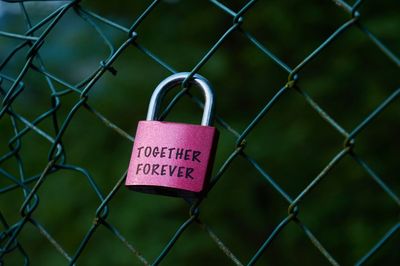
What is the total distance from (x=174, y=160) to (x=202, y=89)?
0.14 m

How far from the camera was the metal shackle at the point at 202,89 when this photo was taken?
115 centimetres

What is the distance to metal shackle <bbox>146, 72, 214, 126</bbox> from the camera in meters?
1.15

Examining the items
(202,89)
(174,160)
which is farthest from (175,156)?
(202,89)

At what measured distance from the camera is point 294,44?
2908mm

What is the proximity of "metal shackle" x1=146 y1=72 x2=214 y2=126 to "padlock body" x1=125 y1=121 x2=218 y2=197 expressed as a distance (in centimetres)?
5

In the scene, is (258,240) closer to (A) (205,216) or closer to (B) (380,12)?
(A) (205,216)

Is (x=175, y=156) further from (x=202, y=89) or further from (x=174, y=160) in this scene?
(x=202, y=89)

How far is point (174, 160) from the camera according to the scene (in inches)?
43.1

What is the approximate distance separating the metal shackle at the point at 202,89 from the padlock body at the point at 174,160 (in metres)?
0.05

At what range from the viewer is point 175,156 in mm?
1098

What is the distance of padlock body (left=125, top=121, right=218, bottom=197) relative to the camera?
3.54ft

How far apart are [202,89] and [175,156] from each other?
0.14 meters

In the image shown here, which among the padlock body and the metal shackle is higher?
the metal shackle

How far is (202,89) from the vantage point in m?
1.17
